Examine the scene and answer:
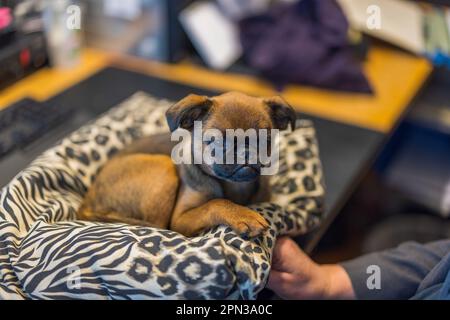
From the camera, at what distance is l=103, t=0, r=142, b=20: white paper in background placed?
168 cm

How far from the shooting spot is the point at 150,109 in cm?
131

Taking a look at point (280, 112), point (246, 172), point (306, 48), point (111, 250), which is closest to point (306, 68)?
point (306, 48)

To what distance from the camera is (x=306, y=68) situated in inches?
63.1

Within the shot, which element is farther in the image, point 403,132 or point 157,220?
point 403,132

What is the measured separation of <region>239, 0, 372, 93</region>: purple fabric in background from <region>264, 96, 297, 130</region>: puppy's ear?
2.35 ft

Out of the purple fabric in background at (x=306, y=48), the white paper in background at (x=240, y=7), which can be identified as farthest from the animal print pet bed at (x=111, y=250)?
the white paper in background at (x=240, y=7)

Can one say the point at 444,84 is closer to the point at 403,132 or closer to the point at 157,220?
the point at 403,132

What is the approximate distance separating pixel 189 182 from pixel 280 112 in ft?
0.69

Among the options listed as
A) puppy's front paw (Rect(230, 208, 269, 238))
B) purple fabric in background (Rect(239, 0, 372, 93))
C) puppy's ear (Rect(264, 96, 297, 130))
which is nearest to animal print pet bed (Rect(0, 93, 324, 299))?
puppy's front paw (Rect(230, 208, 269, 238))

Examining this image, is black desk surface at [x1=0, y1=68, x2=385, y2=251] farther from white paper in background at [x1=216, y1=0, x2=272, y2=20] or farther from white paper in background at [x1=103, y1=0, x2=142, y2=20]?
white paper in background at [x1=216, y1=0, x2=272, y2=20]

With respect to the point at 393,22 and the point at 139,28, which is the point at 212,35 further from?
the point at 393,22

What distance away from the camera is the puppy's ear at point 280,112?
0.91m
